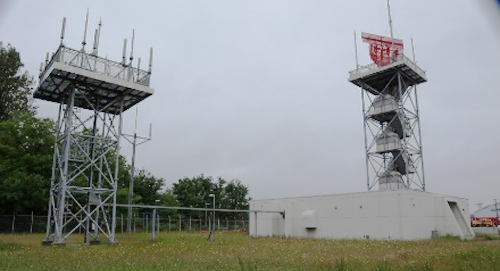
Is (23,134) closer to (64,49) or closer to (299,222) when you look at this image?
(64,49)

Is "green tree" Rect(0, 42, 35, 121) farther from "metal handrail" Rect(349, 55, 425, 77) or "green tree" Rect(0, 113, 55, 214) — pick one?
"metal handrail" Rect(349, 55, 425, 77)

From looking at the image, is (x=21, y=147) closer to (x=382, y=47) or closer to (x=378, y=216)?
(x=378, y=216)

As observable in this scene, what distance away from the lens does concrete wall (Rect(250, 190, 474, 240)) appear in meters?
31.5

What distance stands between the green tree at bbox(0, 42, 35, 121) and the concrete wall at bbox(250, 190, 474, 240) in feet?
113

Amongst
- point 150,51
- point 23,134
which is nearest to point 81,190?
point 150,51

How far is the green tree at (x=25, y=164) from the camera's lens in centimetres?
3869

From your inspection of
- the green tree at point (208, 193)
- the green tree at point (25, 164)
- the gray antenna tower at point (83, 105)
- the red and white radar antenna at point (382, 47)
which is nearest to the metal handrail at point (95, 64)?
the gray antenna tower at point (83, 105)

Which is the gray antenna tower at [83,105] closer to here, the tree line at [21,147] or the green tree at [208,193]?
A: the tree line at [21,147]

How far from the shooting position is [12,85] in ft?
149

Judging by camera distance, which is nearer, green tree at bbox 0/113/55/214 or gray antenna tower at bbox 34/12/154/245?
gray antenna tower at bbox 34/12/154/245

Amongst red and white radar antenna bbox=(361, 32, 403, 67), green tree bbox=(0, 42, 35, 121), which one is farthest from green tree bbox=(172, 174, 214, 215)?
red and white radar antenna bbox=(361, 32, 403, 67)

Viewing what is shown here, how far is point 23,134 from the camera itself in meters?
42.0

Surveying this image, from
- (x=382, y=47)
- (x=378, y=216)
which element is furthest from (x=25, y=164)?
(x=382, y=47)

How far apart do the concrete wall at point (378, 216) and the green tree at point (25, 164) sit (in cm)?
2606
